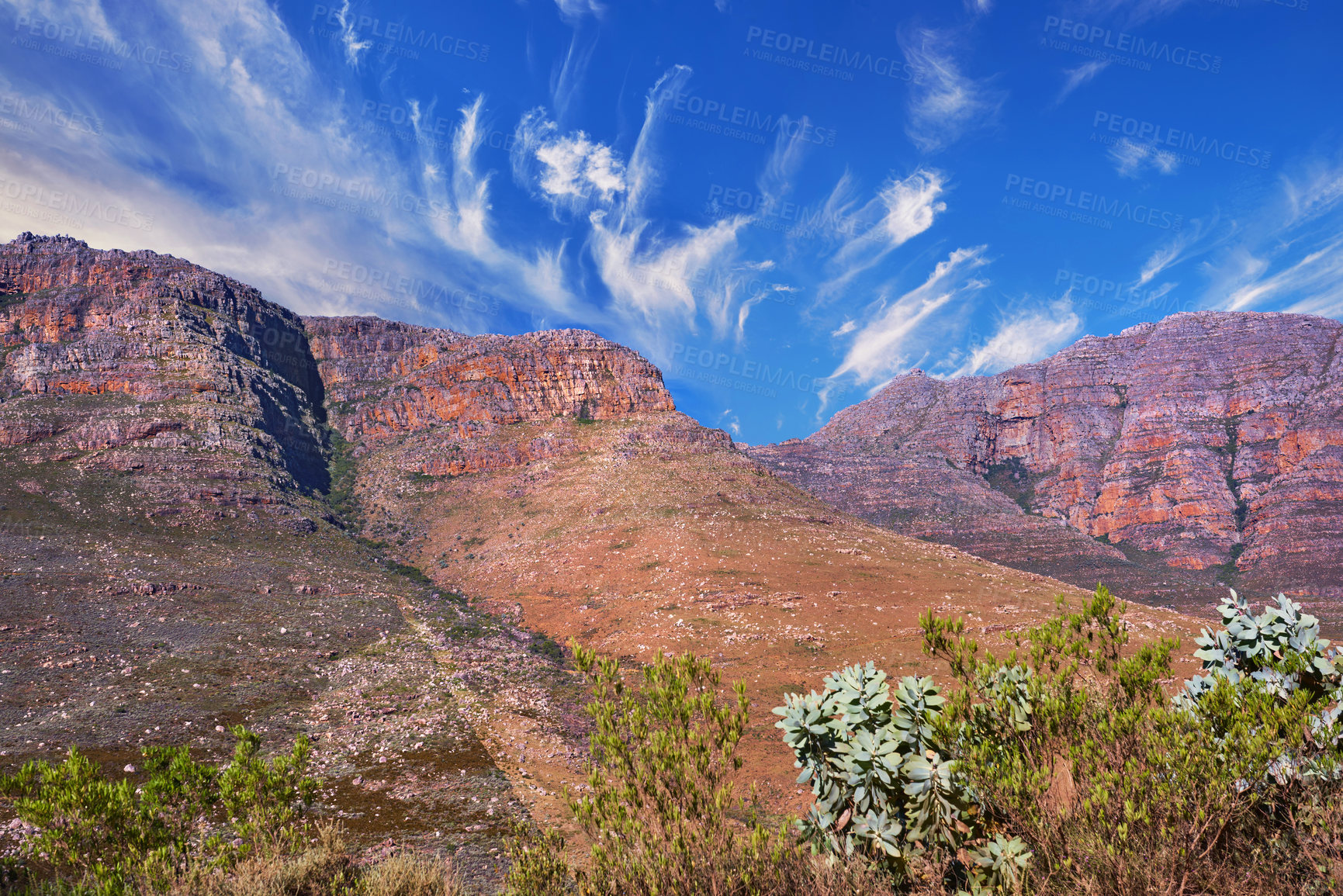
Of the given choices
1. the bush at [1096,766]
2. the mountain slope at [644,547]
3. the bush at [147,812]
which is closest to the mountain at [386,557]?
the mountain slope at [644,547]

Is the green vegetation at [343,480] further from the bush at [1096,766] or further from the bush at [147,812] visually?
the bush at [1096,766]

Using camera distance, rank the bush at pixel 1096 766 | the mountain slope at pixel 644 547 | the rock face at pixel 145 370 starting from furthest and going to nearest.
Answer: the rock face at pixel 145 370
the mountain slope at pixel 644 547
the bush at pixel 1096 766

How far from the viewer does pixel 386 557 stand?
56.3 metres

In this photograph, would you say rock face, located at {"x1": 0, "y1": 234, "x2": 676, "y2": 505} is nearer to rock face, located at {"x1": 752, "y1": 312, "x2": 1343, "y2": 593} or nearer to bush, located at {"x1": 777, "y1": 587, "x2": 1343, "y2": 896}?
rock face, located at {"x1": 752, "y1": 312, "x2": 1343, "y2": 593}

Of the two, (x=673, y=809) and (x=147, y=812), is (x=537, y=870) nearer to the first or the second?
(x=673, y=809)

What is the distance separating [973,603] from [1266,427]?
10606 centimetres

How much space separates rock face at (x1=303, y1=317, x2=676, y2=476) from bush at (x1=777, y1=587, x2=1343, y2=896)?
225 feet

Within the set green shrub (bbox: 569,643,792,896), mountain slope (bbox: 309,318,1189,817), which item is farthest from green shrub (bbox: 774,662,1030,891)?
mountain slope (bbox: 309,318,1189,817)

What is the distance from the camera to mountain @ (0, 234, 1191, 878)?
2275 centimetres

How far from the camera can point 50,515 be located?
1634 inches

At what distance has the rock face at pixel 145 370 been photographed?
178 ft

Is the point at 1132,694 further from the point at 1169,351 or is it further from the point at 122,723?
the point at 1169,351

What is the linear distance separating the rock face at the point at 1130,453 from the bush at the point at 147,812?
8879 cm

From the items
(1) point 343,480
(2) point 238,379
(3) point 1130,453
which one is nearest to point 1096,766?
(1) point 343,480
